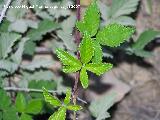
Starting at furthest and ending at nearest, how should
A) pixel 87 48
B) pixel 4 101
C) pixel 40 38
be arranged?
pixel 40 38 → pixel 4 101 → pixel 87 48

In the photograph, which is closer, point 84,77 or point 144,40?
point 84,77

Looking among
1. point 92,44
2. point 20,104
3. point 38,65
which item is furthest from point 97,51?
point 38,65

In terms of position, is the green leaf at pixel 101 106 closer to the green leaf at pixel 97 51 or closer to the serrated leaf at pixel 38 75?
the serrated leaf at pixel 38 75

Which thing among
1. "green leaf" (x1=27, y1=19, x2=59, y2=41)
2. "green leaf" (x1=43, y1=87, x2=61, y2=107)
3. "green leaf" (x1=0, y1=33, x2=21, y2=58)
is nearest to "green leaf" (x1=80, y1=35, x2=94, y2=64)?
"green leaf" (x1=43, y1=87, x2=61, y2=107)

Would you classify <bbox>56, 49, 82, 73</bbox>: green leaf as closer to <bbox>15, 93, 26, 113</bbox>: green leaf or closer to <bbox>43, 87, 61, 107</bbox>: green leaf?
<bbox>43, 87, 61, 107</bbox>: green leaf

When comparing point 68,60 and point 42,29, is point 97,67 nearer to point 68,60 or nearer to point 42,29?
point 68,60

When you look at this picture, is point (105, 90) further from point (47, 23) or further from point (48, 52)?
point (47, 23)
